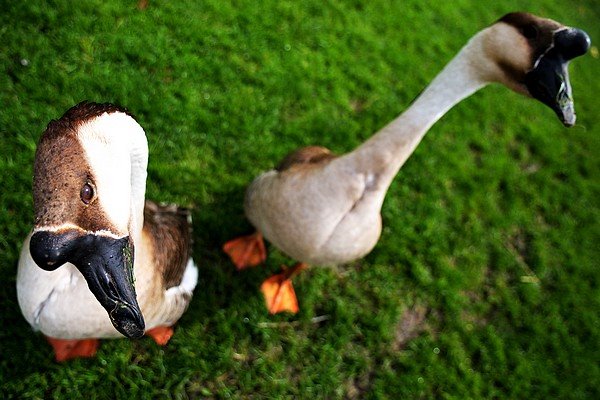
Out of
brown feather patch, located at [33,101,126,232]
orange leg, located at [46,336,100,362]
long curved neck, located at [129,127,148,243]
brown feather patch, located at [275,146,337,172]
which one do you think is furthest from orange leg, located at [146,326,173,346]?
brown feather patch, located at [33,101,126,232]

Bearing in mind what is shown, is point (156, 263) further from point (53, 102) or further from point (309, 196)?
point (53, 102)

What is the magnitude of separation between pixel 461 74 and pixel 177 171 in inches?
78.5

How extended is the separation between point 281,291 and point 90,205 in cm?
191

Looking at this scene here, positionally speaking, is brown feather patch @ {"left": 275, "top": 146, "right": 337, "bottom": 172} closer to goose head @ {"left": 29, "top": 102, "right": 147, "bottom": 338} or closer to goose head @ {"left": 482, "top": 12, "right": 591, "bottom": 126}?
goose head @ {"left": 482, "top": 12, "right": 591, "bottom": 126}

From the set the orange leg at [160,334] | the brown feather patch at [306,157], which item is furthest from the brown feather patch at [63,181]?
the brown feather patch at [306,157]

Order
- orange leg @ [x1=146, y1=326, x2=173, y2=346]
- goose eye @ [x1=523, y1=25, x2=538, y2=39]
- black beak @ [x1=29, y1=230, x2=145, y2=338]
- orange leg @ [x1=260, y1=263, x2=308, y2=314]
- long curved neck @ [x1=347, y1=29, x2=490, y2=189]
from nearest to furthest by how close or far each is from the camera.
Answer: black beak @ [x1=29, y1=230, x2=145, y2=338] < goose eye @ [x1=523, y1=25, x2=538, y2=39] < long curved neck @ [x1=347, y1=29, x2=490, y2=189] < orange leg @ [x1=146, y1=326, x2=173, y2=346] < orange leg @ [x1=260, y1=263, x2=308, y2=314]

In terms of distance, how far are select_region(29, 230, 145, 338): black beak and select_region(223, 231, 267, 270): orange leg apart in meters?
1.65

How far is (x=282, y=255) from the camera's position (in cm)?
354

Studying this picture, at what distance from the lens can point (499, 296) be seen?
13.3 feet

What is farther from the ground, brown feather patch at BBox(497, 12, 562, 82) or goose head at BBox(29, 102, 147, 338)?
brown feather patch at BBox(497, 12, 562, 82)

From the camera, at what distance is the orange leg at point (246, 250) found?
130 inches

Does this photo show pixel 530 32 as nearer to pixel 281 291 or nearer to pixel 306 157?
pixel 306 157

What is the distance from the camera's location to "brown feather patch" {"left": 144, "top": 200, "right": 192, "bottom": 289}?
8.01 feet

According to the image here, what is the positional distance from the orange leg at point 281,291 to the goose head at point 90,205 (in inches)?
64.0
